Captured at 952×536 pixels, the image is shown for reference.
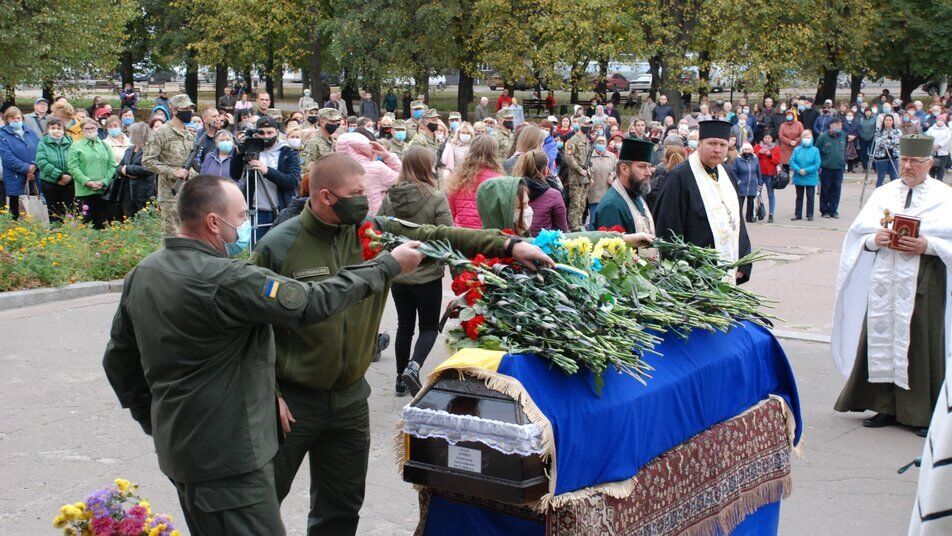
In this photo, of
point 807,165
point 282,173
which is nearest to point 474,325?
point 282,173

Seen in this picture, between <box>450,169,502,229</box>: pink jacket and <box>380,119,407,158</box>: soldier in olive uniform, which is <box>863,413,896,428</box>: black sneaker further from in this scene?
<box>380,119,407,158</box>: soldier in olive uniform

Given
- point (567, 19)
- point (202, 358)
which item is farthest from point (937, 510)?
point (567, 19)

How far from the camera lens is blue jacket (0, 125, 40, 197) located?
Answer: 52.1 feet

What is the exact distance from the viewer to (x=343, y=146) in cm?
1070

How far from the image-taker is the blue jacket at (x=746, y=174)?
18969 millimetres

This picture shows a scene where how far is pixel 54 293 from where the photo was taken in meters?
11.9

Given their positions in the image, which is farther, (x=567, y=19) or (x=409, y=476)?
(x=567, y=19)

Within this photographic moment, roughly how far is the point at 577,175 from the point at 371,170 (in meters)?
6.69

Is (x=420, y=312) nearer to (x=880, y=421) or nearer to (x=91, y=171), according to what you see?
(x=880, y=421)

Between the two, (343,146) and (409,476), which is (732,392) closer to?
(409,476)

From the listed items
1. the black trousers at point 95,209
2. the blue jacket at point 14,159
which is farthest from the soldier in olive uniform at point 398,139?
the blue jacket at point 14,159

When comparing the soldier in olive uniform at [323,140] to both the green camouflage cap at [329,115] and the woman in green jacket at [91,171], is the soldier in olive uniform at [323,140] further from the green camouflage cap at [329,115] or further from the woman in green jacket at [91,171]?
the woman in green jacket at [91,171]

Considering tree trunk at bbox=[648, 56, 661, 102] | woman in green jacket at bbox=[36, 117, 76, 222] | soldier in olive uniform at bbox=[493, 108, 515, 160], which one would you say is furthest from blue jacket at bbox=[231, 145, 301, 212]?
tree trunk at bbox=[648, 56, 661, 102]

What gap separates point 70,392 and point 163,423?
5.06m
